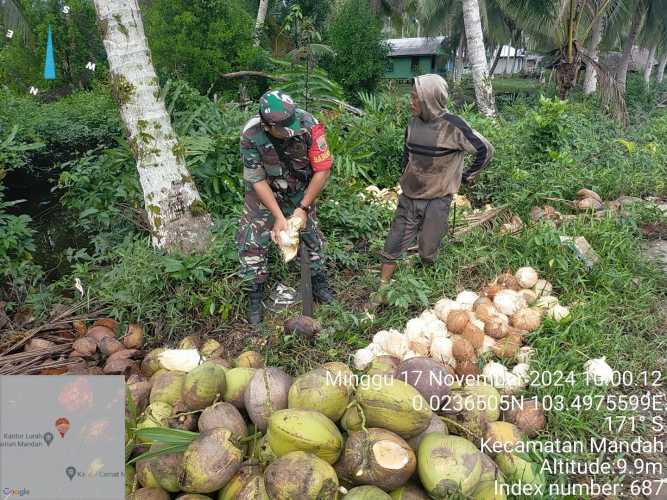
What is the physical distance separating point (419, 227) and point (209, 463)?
8.05 feet

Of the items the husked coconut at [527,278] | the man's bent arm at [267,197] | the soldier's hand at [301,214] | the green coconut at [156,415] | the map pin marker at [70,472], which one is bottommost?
the map pin marker at [70,472]

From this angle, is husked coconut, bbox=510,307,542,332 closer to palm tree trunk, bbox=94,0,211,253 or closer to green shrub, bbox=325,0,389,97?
palm tree trunk, bbox=94,0,211,253

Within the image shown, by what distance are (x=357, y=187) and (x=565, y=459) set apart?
318cm

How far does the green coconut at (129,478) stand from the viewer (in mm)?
1818

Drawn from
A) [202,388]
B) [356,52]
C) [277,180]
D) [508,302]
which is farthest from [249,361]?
[356,52]

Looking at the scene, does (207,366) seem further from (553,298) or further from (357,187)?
(357,187)

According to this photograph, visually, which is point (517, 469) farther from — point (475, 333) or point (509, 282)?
point (509, 282)

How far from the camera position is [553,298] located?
127 inches

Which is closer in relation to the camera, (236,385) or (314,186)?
(236,385)

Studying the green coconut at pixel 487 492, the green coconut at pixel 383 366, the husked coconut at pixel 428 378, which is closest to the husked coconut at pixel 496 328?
the green coconut at pixel 383 366

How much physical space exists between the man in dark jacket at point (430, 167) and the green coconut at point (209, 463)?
2184mm

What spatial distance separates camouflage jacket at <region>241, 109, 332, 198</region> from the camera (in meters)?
3.16

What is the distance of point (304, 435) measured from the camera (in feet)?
5.35

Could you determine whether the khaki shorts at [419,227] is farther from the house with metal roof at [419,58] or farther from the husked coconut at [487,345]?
the house with metal roof at [419,58]
